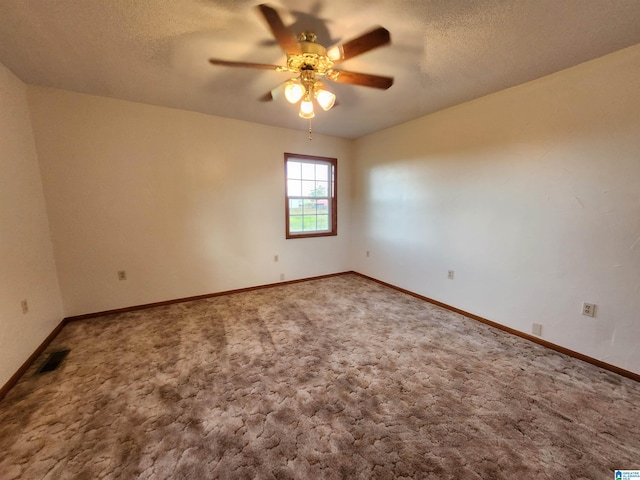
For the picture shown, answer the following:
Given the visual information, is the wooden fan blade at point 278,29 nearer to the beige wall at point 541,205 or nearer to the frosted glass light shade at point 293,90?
the frosted glass light shade at point 293,90

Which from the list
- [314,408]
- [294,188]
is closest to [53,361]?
[314,408]

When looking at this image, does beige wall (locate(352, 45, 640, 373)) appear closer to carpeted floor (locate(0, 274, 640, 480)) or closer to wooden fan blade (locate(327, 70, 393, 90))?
carpeted floor (locate(0, 274, 640, 480))

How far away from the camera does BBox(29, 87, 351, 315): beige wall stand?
2730 mm

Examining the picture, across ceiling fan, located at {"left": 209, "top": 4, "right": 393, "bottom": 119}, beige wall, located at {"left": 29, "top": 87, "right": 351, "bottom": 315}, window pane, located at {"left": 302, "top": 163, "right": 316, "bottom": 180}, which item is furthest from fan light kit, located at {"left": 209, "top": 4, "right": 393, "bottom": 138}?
window pane, located at {"left": 302, "top": 163, "right": 316, "bottom": 180}

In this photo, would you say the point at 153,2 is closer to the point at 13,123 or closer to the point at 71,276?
the point at 13,123

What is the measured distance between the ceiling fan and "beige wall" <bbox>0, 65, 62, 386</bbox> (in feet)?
6.64

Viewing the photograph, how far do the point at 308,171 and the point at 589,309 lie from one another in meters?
3.81

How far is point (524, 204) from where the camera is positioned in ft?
8.23

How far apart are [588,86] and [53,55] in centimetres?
435

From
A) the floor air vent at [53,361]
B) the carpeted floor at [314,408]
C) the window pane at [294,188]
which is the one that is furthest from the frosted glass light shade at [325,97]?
the floor air vent at [53,361]

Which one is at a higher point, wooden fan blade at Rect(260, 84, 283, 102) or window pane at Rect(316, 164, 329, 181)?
wooden fan blade at Rect(260, 84, 283, 102)

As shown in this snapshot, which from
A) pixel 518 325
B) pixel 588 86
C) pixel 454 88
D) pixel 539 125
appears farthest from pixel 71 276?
pixel 588 86

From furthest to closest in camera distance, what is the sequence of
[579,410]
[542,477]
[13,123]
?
[13,123] < [579,410] < [542,477]

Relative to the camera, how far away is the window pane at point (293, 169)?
13.6 ft
